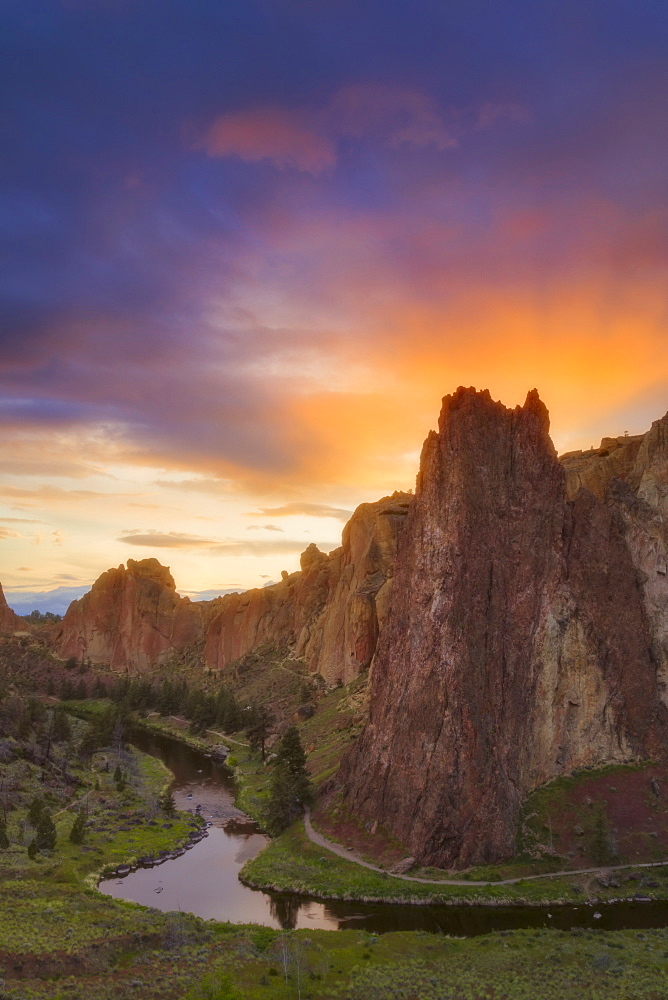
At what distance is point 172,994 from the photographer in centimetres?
3950

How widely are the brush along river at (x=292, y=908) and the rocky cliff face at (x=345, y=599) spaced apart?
58.3 m

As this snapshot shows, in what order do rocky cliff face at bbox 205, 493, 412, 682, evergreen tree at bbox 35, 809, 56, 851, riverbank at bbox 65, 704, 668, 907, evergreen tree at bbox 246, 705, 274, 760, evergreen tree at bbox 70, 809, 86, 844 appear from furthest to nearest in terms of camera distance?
rocky cliff face at bbox 205, 493, 412, 682 → evergreen tree at bbox 246, 705, 274, 760 → evergreen tree at bbox 70, 809, 86, 844 → evergreen tree at bbox 35, 809, 56, 851 → riverbank at bbox 65, 704, 668, 907

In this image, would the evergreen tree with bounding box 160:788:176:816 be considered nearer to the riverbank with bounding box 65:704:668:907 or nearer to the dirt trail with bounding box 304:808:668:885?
the riverbank with bounding box 65:704:668:907

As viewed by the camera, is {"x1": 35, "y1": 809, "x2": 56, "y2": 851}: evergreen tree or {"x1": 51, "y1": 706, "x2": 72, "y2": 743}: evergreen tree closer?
{"x1": 35, "y1": 809, "x2": 56, "y2": 851}: evergreen tree

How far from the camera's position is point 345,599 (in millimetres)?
151125

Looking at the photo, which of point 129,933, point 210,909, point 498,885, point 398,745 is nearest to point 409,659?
point 398,745

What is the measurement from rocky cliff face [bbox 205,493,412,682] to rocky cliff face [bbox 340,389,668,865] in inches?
1825

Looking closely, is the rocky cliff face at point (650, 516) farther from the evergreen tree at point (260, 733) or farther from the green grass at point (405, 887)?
the evergreen tree at point (260, 733)

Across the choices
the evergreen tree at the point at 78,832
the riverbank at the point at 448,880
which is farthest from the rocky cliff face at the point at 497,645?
the evergreen tree at the point at 78,832

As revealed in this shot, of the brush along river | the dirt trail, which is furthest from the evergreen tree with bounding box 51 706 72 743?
the dirt trail

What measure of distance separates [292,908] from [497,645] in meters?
32.1

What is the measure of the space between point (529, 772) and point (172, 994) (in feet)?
145

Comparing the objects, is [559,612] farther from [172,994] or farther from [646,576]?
[172,994]

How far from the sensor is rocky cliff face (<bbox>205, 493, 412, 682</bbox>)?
449ft
